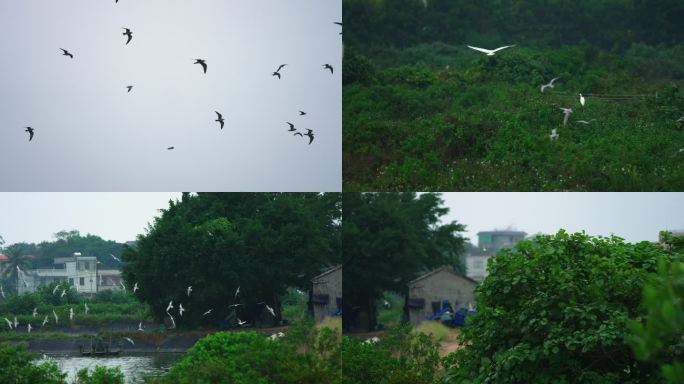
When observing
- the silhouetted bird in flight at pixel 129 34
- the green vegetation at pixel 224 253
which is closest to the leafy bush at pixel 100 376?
the green vegetation at pixel 224 253

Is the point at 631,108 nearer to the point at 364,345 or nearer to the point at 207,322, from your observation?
the point at 364,345

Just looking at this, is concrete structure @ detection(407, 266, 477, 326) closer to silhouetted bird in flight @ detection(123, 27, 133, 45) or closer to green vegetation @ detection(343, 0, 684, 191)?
green vegetation @ detection(343, 0, 684, 191)

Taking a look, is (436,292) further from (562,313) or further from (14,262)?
(14,262)

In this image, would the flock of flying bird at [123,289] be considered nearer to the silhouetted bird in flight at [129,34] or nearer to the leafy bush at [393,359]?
the leafy bush at [393,359]

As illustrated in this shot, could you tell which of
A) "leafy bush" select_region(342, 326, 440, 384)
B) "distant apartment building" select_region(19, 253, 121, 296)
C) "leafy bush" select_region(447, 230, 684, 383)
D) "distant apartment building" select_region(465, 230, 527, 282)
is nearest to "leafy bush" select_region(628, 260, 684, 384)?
"leafy bush" select_region(447, 230, 684, 383)

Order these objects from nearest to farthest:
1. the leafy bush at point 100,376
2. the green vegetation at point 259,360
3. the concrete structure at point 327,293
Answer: the leafy bush at point 100,376 → the green vegetation at point 259,360 → the concrete structure at point 327,293

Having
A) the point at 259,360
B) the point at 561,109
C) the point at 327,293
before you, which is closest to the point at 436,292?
the point at 327,293
